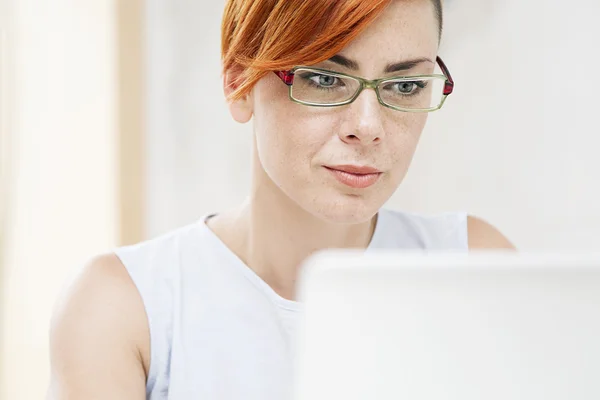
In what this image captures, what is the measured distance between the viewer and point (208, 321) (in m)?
1.03

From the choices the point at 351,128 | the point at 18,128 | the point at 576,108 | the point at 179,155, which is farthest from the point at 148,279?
the point at 576,108

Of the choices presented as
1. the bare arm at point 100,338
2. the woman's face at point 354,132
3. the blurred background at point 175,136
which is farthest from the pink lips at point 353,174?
the blurred background at point 175,136

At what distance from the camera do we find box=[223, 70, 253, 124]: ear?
99cm

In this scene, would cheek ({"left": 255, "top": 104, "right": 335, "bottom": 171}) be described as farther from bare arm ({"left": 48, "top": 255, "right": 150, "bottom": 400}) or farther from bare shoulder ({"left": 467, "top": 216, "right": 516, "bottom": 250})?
bare shoulder ({"left": 467, "top": 216, "right": 516, "bottom": 250})

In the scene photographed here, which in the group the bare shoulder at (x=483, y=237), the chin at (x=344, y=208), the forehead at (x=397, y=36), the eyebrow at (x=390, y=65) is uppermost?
the forehead at (x=397, y=36)

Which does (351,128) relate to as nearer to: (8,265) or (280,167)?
(280,167)

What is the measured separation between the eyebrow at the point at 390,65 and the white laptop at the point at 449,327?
1.87 feet

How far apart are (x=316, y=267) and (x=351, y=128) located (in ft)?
1.91

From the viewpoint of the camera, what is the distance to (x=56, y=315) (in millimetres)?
985

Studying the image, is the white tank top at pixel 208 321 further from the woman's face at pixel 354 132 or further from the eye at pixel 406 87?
the eye at pixel 406 87

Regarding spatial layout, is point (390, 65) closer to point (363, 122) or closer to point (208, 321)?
point (363, 122)

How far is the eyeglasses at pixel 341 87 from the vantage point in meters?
0.87

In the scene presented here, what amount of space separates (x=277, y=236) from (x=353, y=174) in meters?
0.20

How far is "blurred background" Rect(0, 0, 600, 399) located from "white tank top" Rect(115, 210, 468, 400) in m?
0.76
